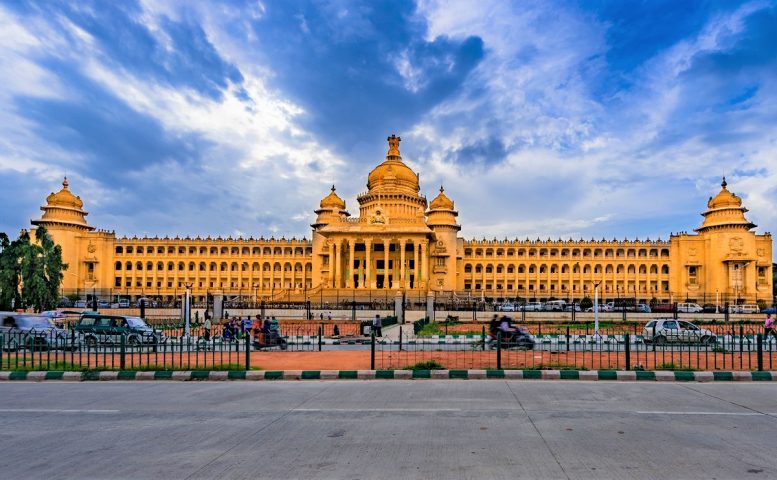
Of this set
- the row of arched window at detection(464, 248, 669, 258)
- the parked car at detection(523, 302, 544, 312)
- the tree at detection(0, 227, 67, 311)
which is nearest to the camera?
the tree at detection(0, 227, 67, 311)

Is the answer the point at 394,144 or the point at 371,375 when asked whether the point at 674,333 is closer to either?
the point at 371,375

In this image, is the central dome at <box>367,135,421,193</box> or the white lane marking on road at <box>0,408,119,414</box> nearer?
the white lane marking on road at <box>0,408,119,414</box>

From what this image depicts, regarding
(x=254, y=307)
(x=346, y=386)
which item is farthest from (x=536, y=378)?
(x=254, y=307)

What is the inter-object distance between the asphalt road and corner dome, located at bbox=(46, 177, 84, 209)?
79.4m

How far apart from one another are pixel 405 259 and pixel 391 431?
6741 cm

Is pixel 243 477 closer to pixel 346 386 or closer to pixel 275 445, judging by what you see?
pixel 275 445

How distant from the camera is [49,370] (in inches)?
653

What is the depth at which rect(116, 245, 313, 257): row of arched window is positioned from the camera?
298 ft

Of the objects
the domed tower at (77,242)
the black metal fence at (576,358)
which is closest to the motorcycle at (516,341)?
the black metal fence at (576,358)

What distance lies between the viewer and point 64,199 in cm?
8425

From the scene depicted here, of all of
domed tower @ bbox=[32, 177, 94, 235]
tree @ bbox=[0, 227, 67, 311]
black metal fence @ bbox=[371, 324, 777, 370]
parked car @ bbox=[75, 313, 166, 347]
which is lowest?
black metal fence @ bbox=[371, 324, 777, 370]

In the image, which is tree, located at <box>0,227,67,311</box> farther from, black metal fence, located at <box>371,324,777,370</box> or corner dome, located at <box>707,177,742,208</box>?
corner dome, located at <box>707,177,742,208</box>

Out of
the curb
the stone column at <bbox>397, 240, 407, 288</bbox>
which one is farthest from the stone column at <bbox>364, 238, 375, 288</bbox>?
the curb

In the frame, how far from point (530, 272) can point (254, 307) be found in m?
49.3
